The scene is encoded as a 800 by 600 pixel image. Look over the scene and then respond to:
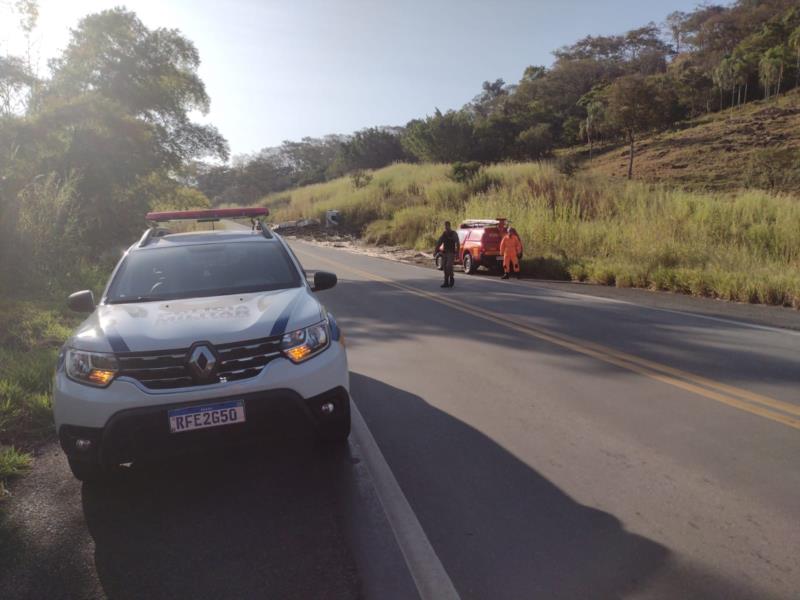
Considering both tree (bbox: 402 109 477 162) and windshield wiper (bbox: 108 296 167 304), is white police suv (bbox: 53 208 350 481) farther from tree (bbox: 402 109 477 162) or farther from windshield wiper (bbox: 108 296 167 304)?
tree (bbox: 402 109 477 162)

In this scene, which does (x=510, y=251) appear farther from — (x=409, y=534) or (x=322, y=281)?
(x=409, y=534)

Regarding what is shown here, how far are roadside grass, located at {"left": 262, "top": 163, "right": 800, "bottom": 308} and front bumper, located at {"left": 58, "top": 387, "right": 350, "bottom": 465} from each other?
10.0 m

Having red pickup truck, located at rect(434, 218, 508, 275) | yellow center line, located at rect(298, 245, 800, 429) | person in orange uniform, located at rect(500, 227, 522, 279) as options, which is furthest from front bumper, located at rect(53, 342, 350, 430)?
red pickup truck, located at rect(434, 218, 508, 275)

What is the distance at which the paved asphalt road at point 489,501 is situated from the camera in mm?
2854

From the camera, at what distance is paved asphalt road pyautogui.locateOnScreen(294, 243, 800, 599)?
2.88 m

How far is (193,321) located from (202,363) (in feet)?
1.44

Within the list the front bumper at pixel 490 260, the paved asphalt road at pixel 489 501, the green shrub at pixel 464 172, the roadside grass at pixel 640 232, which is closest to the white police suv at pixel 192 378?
the paved asphalt road at pixel 489 501

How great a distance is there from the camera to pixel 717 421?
15.4 ft

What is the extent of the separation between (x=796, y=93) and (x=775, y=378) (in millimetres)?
70029

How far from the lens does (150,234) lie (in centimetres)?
616

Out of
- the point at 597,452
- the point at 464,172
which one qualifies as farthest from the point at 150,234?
the point at 464,172

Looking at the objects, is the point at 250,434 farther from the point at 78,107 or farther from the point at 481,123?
the point at 481,123

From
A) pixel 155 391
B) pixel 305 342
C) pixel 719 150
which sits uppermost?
pixel 719 150

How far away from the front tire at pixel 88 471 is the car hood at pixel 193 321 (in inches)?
29.5
